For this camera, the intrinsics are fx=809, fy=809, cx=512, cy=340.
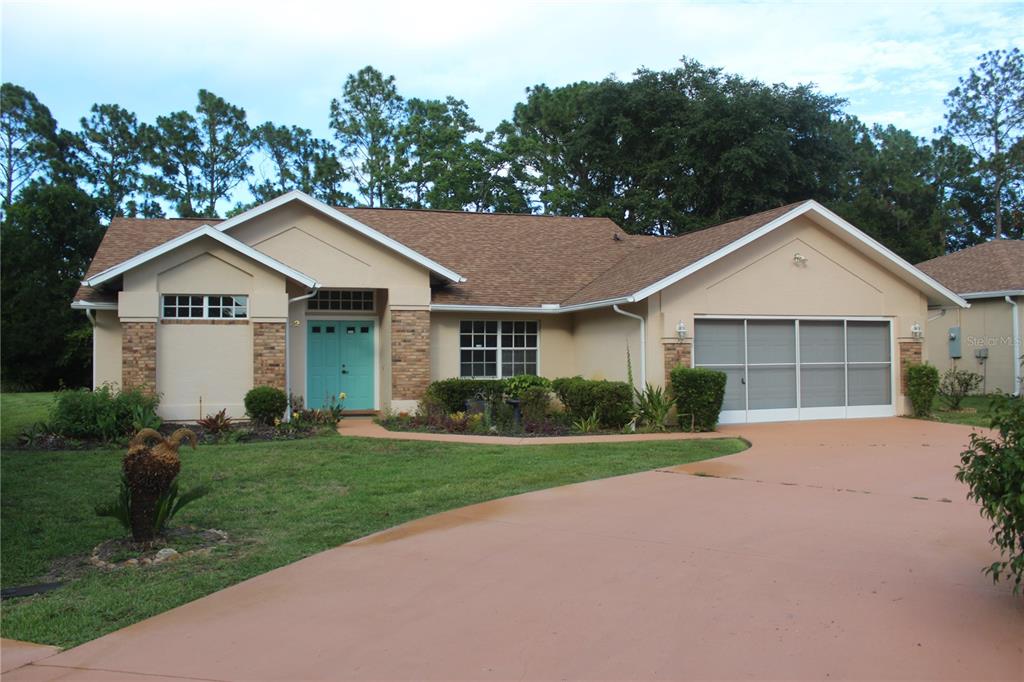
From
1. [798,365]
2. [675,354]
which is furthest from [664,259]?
[798,365]

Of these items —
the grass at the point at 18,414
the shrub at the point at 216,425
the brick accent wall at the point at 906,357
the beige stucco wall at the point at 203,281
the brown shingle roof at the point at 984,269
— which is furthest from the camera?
the brown shingle roof at the point at 984,269

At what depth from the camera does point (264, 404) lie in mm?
15547

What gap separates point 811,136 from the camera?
1508 inches

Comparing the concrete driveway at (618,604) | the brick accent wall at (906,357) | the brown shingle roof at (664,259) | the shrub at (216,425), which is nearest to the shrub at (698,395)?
the brown shingle roof at (664,259)

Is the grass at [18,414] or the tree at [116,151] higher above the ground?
the tree at [116,151]

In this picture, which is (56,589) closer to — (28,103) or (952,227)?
(28,103)

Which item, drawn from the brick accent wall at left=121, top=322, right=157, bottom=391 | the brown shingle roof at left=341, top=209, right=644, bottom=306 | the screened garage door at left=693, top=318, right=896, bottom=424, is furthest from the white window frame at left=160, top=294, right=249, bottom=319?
the screened garage door at left=693, top=318, right=896, bottom=424

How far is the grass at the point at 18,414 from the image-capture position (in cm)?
1482

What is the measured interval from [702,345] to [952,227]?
36049 millimetres

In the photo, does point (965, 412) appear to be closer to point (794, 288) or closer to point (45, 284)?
point (794, 288)

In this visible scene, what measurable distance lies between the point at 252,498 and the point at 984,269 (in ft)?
75.7

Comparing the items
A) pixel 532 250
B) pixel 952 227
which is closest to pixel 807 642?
pixel 532 250

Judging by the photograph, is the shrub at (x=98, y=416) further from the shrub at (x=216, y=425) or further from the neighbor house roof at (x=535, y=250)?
the neighbor house roof at (x=535, y=250)

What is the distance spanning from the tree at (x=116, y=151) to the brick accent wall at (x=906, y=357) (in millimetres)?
38788
